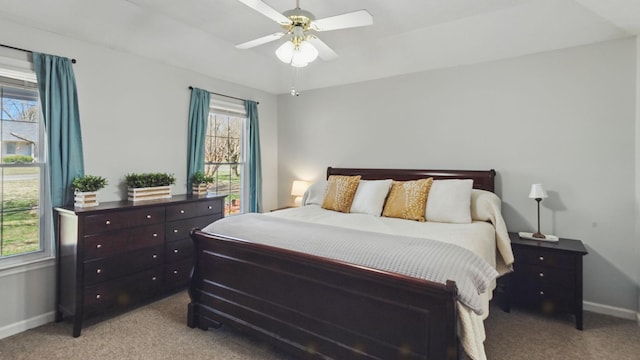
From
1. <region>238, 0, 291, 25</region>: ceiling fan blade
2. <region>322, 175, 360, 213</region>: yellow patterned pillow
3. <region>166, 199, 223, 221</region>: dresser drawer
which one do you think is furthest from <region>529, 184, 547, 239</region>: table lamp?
<region>166, 199, 223, 221</region>: dresser drawer

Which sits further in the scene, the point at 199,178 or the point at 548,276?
the point at 199,178

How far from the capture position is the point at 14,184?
8.81 feet

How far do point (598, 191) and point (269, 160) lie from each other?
13.1 feet

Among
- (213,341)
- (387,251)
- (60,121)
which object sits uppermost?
(60,121)

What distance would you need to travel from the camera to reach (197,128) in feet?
12.9

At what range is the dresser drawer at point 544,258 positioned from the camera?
2.76m

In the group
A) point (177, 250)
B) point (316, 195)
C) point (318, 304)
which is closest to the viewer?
point (318, 304)

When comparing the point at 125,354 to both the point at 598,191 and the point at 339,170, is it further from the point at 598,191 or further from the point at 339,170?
the point at 598,191

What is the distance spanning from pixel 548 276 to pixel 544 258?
0.16 meters

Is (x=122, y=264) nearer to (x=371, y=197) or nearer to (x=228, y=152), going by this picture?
(x=228, y=152)

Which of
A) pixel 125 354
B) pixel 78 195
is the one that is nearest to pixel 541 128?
pixel 125 354

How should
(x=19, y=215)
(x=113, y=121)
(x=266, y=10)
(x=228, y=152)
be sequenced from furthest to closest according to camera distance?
(x=228, y=152) < (x=113, y=121) < (x=19, y=215) < (x=266, y=10)

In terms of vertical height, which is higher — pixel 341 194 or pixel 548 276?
pixel 341 194

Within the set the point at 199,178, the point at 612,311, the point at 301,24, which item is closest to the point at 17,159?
the point at 199,178
